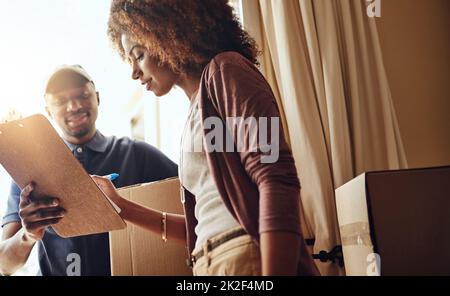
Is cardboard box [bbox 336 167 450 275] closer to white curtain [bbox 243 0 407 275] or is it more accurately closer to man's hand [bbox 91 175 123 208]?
white curtain [bbox 243 0 407 275]

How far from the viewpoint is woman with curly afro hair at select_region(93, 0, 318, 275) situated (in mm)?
849

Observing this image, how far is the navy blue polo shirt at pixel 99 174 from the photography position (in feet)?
3.78

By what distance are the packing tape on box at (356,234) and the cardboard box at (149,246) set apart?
356 mm

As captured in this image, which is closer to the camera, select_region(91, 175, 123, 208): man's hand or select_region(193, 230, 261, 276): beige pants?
select_region(193, 230, 261, 276): beige pants

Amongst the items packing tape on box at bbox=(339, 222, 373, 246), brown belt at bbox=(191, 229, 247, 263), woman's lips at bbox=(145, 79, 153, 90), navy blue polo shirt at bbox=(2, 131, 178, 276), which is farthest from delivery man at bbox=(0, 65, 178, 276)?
packing tape on box at bbox=(339, 222, 373, 246)

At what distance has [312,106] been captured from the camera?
1127mm

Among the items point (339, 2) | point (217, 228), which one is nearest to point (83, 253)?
point (217, 228)

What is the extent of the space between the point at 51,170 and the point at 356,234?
627 millimetres

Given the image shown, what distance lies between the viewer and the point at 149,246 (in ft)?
Result: 3.77

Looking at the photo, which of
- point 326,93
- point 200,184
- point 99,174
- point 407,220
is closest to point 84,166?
point 99,174

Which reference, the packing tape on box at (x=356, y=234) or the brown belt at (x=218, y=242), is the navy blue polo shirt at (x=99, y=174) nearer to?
the brown belt at (x=218, y=242)

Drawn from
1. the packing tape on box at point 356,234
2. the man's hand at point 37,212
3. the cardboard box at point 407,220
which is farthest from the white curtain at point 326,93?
the man's hand at point 37,212

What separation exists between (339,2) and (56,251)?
86cm

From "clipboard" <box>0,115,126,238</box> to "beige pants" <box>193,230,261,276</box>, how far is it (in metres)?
0.27
